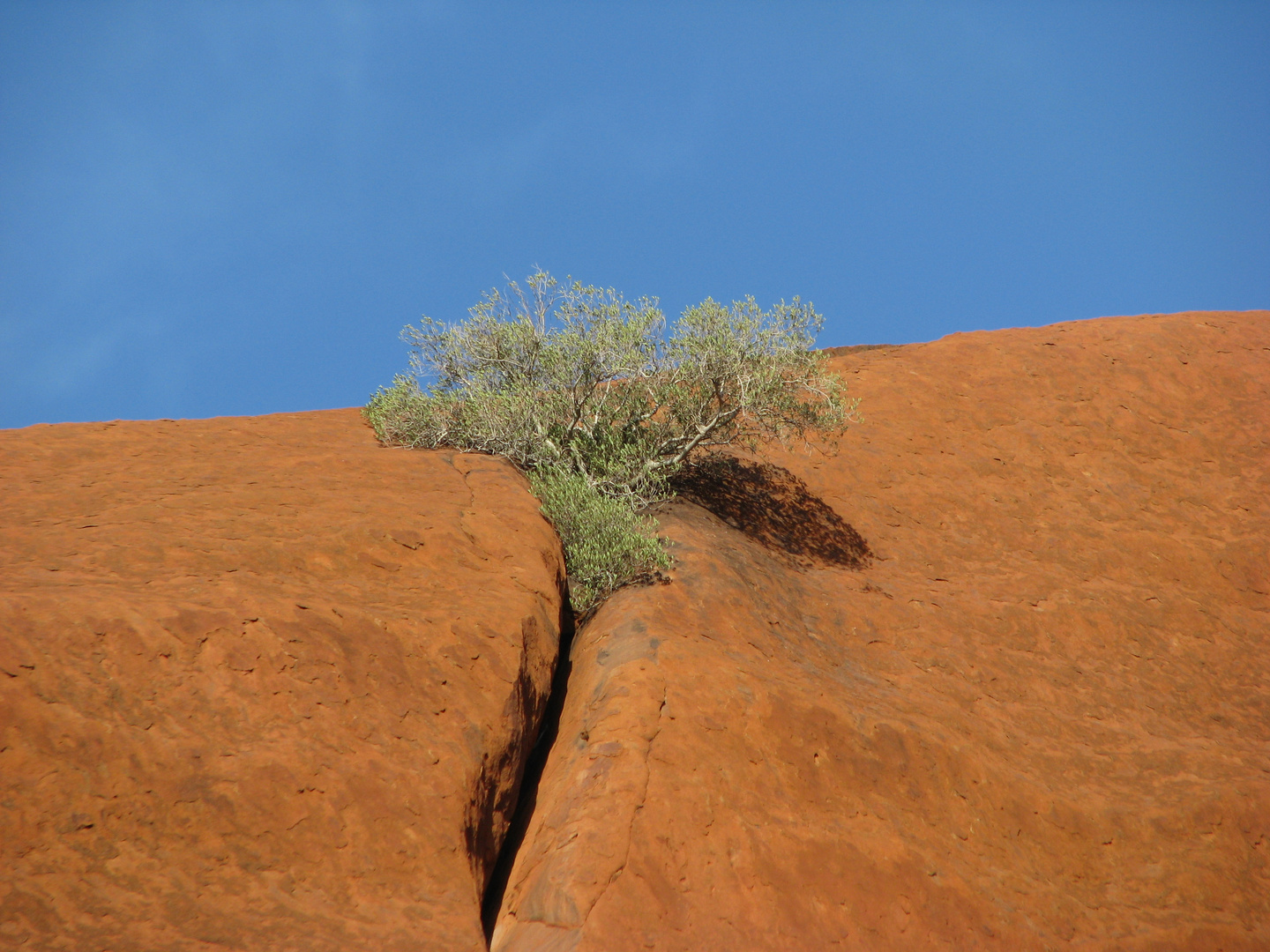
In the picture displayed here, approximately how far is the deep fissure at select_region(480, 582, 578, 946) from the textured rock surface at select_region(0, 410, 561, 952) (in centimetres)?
30

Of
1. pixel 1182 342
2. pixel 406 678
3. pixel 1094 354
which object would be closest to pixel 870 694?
pixel 406 678

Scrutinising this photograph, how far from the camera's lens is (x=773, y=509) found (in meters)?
13.8

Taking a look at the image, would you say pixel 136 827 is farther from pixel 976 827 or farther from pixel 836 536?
pixel 836 536

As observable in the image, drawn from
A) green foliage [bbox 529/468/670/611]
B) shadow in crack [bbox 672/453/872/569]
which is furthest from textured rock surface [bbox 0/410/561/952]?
shadow in crack [bbox 672/453/872/569]

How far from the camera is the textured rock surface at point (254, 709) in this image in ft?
18.8

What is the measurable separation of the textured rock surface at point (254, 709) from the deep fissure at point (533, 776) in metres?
0.30

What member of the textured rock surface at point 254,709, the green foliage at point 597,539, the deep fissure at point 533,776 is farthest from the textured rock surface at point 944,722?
the textured rock surface at point 254,709

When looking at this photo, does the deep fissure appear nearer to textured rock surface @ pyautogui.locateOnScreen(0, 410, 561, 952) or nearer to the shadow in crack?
textured rock surface @ pyautogui.locateOnScreen(0, 410, 561, 952)

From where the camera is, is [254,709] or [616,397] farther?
[616,397]

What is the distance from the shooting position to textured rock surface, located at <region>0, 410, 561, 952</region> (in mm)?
5734

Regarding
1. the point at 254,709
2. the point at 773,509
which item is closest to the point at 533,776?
the point at 254,709

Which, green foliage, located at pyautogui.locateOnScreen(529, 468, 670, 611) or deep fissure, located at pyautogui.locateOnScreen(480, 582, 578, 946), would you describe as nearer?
deep fissure, located at pyautogui.locateOnScreen(480, 582, 578, 946)

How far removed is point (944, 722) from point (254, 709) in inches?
274

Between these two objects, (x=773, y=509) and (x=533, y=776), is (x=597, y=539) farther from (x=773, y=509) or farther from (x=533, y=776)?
(x=773, y=509)
